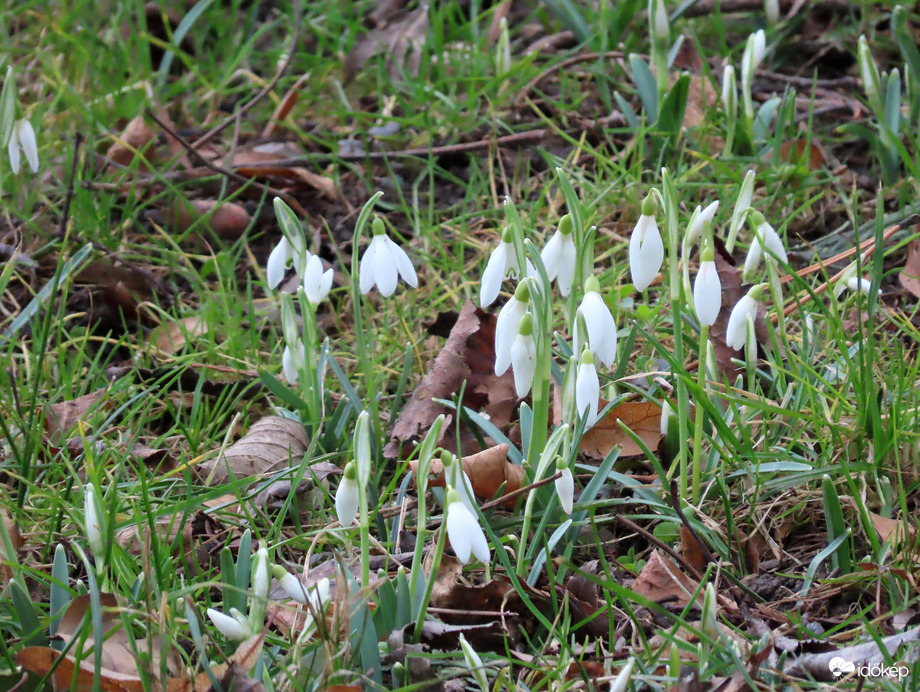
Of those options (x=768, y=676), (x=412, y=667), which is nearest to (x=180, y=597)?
(x=412, y=667)

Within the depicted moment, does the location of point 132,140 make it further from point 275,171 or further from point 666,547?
point 666,547

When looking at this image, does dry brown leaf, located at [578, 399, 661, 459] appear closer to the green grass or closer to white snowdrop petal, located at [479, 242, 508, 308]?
the green grass

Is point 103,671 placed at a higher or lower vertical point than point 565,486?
lower

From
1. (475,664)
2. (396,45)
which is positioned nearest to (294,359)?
(475,664)

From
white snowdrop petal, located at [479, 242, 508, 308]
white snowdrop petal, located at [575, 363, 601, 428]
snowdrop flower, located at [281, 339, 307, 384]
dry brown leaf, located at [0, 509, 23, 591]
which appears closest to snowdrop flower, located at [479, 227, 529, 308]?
white snowdrop petal, located at [479, 242, 508, 308]

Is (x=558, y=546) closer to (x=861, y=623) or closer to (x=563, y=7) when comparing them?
(x=861, y=623)

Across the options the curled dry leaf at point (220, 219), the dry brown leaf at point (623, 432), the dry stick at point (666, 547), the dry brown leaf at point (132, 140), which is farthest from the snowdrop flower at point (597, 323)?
the dry brown leaf at point (132, 140)
